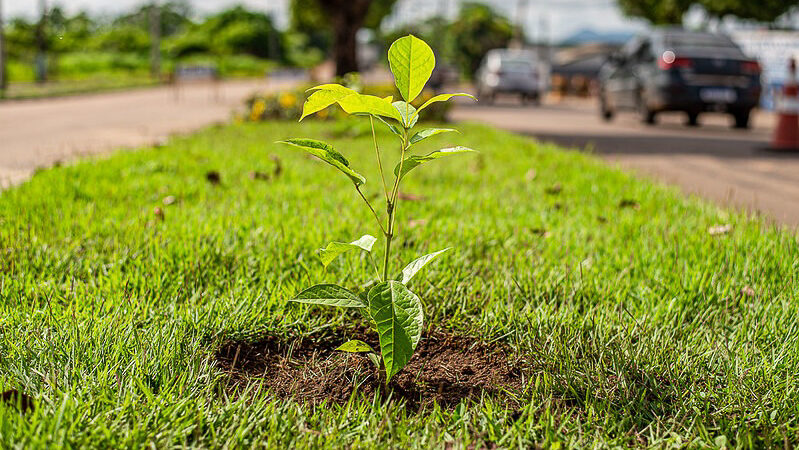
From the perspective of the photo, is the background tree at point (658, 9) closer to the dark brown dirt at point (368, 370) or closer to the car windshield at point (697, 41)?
the car windshield at point (697, 41)

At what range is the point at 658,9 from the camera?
41812 millimetres

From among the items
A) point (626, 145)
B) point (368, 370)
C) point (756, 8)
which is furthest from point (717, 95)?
point (756, 8)

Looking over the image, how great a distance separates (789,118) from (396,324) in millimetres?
8605

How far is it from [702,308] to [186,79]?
22900 millimetres

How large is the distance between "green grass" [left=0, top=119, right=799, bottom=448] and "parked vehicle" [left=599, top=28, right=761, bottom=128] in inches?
356

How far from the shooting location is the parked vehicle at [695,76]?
1250cm

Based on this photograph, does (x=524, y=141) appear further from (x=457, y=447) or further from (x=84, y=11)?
(x=84, y=11)

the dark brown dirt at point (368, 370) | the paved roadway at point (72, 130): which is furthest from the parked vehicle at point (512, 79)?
the dark brown dirt at point (368, 370)

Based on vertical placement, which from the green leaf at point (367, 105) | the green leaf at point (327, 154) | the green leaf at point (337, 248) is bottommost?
the green leaf at point (337, 248)

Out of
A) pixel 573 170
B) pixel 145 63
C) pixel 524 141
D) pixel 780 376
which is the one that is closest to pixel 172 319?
pixel 780 376

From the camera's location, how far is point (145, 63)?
5394 centimetres

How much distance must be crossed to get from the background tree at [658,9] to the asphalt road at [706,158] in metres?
26.8

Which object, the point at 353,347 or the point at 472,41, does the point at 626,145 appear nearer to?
the point at 353,347

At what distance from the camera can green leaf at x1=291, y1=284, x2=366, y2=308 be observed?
180cm
